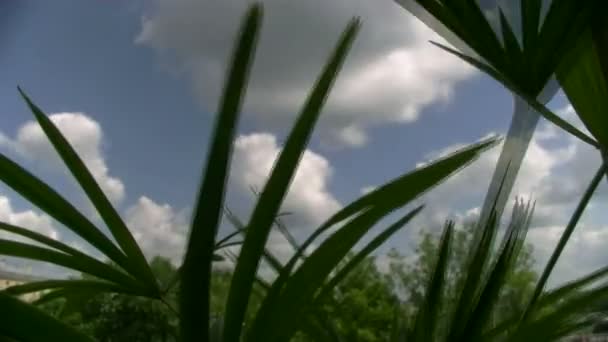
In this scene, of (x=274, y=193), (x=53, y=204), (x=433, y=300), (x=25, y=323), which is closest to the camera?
(x=25, y=323)

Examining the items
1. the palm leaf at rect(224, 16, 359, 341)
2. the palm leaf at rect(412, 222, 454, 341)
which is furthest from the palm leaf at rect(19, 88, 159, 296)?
the palm leaf at rect(412, 222, 454, 341)

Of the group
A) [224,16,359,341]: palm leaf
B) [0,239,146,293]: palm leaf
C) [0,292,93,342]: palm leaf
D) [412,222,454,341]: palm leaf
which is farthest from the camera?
[412,222,454,341]: palm leaf

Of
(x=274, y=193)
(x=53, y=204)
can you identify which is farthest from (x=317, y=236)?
(x=53, y=204)

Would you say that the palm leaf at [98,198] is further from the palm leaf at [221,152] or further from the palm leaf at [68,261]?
the palm leaf at [221,152]

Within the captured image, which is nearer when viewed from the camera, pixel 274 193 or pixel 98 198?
pixel 274 193

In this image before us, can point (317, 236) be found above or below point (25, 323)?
above

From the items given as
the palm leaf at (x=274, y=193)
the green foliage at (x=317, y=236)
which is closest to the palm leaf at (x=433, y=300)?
the green foliage at (x=317, y=236)

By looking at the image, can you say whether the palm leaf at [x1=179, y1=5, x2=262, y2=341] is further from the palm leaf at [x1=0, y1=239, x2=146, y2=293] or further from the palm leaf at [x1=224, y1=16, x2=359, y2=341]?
the palm leaf at [x1=0, y1=239, x2=146, y2=293]

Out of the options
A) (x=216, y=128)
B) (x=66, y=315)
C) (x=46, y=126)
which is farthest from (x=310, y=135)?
(x=66, y=315)

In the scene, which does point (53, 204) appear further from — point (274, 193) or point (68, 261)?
point (274, 193)

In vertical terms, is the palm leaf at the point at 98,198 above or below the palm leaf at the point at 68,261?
above

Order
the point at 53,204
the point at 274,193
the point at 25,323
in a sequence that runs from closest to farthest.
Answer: the point at 25,323 < the point at 274,193 < the point at 53,204

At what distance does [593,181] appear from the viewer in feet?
2.92

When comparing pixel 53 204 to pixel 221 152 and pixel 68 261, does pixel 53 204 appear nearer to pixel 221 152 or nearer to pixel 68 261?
pixel 68 261
